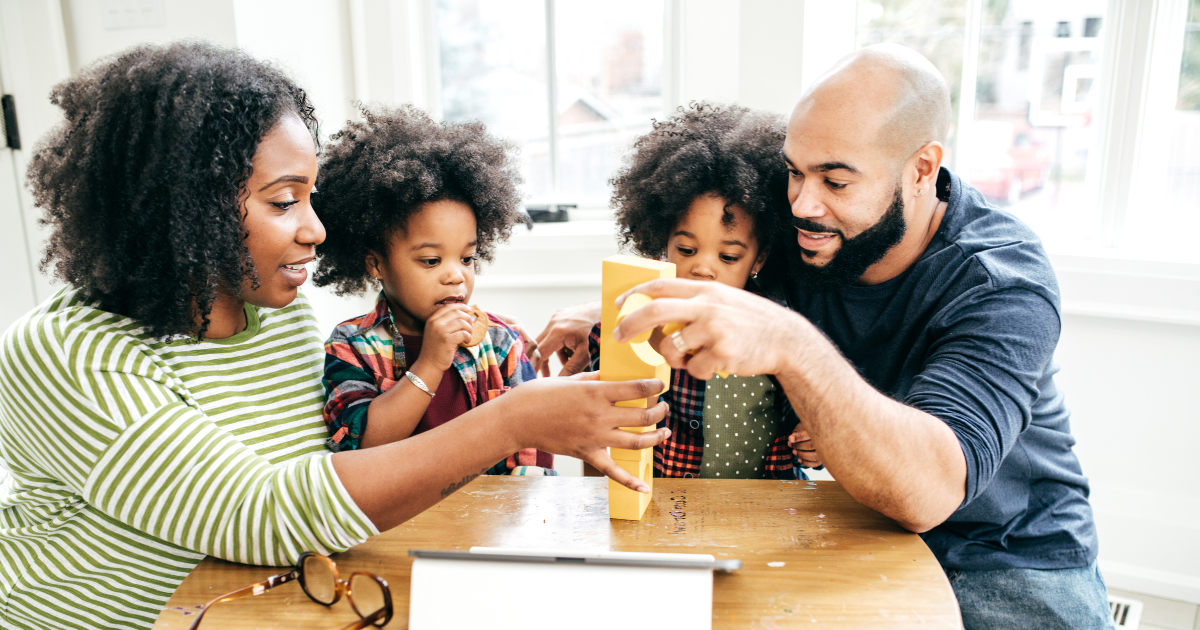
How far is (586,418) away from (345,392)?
58cm

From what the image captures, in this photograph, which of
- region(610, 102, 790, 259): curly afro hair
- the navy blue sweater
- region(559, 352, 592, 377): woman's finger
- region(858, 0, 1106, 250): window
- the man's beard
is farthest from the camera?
region(858, 0, 1106, 250): window

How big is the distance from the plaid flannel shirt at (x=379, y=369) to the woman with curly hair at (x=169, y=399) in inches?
6.2

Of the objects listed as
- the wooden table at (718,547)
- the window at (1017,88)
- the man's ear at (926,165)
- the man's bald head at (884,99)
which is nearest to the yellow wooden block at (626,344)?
the wooden table at (718,547)

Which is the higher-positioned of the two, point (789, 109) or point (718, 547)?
point (789, 109)

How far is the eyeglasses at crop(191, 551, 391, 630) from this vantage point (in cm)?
96

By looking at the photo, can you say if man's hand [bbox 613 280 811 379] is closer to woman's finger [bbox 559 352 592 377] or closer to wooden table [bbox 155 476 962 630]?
wooden table [bbox 155 476 962 630]

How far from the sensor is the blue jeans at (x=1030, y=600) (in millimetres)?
1439

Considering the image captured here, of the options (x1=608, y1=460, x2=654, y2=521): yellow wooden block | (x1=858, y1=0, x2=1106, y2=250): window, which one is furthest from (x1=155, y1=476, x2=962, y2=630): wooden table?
(x1=858, y1=0, x2=1106, y2=250): window

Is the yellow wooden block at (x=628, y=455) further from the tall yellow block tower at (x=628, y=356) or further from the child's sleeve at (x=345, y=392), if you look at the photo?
the child's sleeve at (x=345, y=392)

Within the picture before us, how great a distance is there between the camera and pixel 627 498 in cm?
119

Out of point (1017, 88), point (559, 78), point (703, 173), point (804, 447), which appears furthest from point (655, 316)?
point (1017, 88)

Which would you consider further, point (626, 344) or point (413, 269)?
point (413, 269)

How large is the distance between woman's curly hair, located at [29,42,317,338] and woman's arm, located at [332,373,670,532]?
0.37m

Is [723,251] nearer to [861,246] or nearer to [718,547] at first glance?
[861,246]
